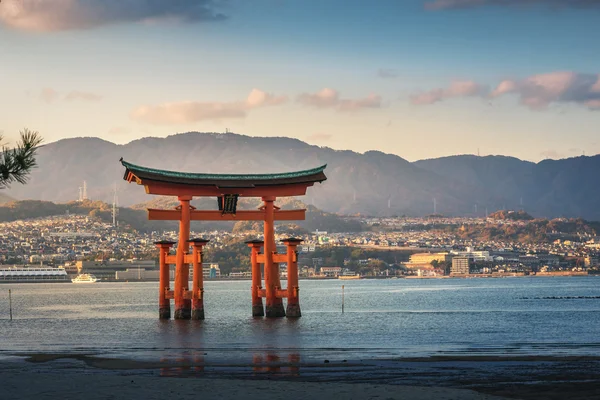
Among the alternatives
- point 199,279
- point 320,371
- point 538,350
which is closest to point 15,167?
point 320,371

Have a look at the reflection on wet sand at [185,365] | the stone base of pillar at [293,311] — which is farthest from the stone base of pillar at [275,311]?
the reflection on wet sand at [185,365]

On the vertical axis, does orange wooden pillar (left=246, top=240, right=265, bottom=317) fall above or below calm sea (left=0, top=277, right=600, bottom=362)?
above

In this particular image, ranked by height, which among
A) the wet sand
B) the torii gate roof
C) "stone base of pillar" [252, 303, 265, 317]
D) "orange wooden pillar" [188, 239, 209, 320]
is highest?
the torii gate roof

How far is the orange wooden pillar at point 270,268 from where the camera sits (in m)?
61.6

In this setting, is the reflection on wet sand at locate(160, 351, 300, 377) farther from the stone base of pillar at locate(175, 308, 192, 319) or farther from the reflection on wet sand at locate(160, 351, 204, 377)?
the stone base of pillar at locate(175, 308, 192, 319)

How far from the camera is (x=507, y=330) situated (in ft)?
193

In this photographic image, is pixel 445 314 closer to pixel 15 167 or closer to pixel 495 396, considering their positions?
pixel 495 396

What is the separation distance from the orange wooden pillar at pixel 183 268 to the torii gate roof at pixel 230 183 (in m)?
0.90

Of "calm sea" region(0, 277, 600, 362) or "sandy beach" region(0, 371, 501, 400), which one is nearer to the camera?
"sandy beach" region(0, 371, 501, 400)

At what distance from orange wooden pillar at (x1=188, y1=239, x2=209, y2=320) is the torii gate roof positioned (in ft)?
10.1

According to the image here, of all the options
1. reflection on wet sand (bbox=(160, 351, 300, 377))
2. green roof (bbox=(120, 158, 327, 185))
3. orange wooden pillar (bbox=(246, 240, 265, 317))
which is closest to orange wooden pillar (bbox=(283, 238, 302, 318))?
orange wooden pillar (bbox=(246, 240, 265, 317))

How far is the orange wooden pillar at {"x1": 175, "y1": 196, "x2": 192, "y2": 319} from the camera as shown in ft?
199

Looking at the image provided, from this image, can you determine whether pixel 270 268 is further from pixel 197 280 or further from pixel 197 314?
pixel 197 314

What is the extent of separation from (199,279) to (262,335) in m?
8.37
